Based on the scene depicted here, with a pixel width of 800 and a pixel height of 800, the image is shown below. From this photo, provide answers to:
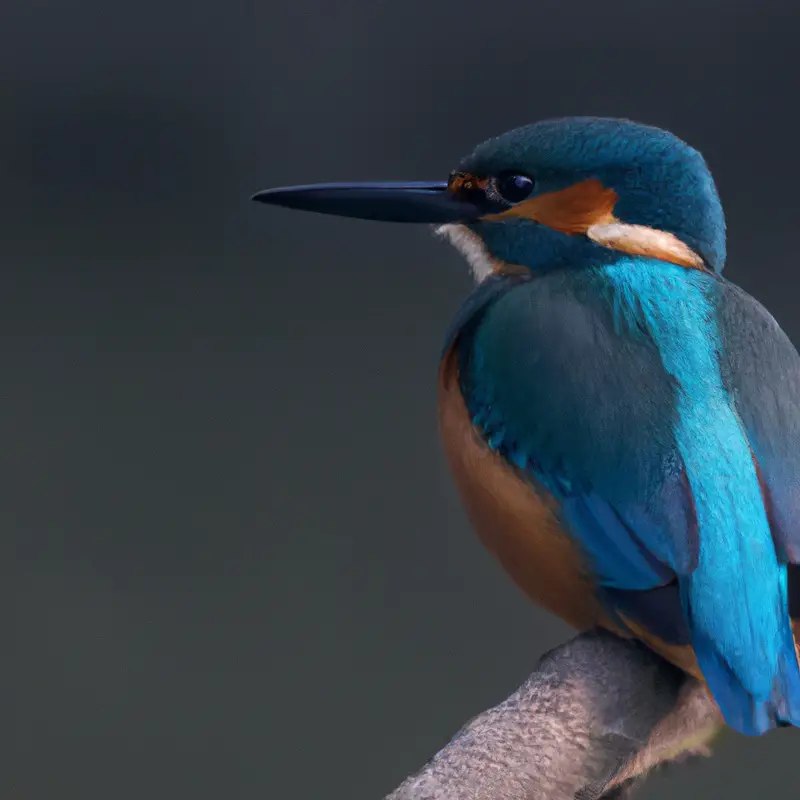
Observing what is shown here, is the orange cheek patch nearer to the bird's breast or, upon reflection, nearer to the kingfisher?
the kingfisher

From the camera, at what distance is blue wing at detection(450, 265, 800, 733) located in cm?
82

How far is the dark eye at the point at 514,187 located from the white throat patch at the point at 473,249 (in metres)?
0.04

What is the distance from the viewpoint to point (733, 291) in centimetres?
100

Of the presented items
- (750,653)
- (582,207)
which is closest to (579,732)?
(750,653)

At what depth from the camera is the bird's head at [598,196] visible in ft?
3.39

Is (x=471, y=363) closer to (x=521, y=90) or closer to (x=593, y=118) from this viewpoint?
(x=593, y=118)

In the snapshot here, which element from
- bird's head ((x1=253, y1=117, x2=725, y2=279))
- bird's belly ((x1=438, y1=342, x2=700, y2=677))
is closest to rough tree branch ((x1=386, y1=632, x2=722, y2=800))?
bird's belly ((x1=438, y1=342, x2=700, y2=677))

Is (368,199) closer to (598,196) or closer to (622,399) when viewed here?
(598,196)

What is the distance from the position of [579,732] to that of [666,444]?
199mm

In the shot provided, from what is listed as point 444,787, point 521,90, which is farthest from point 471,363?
point 521,90

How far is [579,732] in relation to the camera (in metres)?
0.78

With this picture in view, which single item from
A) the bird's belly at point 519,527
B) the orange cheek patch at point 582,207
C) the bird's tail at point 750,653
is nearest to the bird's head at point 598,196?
the orange cheek patch at point 582,207

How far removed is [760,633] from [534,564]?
0.19m

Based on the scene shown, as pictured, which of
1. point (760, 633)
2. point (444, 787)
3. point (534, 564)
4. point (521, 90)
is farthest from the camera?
point (521, 90)
